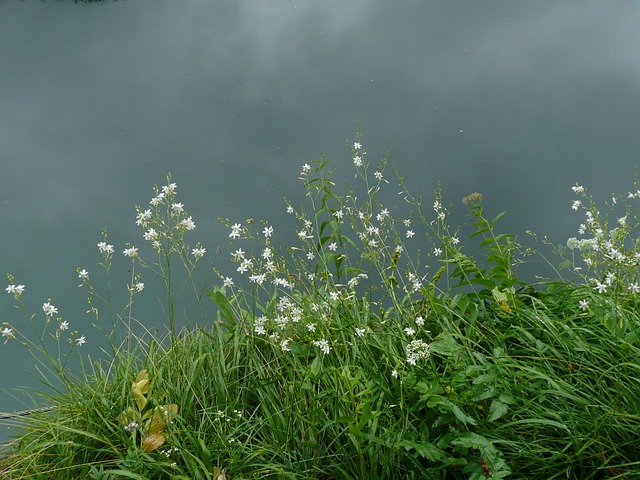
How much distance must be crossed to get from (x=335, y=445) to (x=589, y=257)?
48.7 inches

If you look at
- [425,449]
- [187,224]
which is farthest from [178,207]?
[425,449]

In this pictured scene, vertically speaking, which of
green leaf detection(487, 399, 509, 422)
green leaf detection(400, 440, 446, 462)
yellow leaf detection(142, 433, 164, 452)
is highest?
yellow leaf detection(142, 433, 164, 452)

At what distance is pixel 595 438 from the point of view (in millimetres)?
2141

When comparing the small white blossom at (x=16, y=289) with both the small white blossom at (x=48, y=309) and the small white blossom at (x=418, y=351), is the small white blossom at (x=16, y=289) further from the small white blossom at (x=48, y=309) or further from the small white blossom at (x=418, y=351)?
the small white blossom at (x=418, y=351)

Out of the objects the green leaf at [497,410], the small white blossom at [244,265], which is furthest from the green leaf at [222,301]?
the green leaf at [497,410]

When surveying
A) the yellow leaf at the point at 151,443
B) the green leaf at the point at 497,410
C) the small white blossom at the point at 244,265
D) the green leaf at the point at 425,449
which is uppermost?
the small white blossom at the point at 244,265

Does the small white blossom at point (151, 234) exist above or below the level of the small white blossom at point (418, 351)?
above

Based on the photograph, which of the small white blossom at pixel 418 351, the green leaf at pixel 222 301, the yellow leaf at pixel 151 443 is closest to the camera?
the small white blossom at pixel 418 351

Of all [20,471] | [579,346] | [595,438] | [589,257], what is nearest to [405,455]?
[595,438]

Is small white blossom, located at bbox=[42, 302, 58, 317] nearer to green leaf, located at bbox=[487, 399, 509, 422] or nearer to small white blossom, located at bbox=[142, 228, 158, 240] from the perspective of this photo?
small white blossom, located at bbox=[142, 228, 158, 240]

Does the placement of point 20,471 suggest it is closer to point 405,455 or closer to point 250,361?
point 250,361

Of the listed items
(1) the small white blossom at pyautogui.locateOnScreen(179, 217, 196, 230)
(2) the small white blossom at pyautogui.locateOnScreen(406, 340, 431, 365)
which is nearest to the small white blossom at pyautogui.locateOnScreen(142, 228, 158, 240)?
(1) the small white blossom at pyautogui.locateOnScreen(179, 217, 196, 230)

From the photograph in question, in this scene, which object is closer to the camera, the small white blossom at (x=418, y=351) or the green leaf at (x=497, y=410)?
the green leaf at (x=497, y=410)

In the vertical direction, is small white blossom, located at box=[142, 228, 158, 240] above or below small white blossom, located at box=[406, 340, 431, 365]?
above
